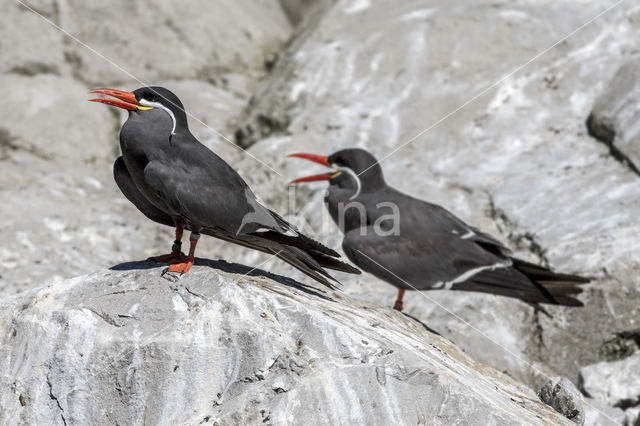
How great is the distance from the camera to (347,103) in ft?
34.0

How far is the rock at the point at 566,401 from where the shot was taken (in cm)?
506

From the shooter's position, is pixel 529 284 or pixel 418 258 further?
pixel 418 258

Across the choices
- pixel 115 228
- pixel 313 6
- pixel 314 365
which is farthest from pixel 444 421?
pixel 313 6

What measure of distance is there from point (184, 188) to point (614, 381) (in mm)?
3700

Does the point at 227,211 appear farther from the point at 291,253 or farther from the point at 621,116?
the point at 621,116

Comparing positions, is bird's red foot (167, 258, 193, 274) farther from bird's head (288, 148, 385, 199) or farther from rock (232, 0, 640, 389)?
rock (232, 0, 640, 389)

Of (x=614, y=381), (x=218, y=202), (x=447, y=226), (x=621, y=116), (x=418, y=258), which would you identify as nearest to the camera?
(x=218, y=202)

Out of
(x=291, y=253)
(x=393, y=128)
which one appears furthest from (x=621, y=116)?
(x=291, y=253)

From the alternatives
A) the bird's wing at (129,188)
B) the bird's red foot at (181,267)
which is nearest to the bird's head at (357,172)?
the bird's wing at (129,188)

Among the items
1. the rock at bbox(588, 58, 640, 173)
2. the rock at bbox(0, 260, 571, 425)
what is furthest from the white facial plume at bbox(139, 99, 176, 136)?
the rock at bbox(588, 58, 640, 173)

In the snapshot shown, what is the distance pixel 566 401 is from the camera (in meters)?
5.10

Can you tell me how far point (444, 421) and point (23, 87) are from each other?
8610mm

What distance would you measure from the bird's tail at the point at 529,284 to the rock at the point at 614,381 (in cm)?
55

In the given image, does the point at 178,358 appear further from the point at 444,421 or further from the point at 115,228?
the point at 115,228
